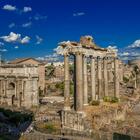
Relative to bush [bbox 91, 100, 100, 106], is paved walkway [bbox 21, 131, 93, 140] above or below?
below

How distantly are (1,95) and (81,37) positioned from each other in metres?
28.2

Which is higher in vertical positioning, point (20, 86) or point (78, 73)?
point (78, 73)

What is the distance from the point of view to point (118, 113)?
1414 inches

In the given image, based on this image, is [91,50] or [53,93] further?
[53,93]

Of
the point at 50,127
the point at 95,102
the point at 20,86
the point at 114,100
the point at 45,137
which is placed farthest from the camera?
the point at 20,86

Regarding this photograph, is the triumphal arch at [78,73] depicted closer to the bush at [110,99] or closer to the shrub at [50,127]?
the bush at [110,99]

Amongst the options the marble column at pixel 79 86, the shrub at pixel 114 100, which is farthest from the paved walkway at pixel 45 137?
the shrub at pixel 114 100

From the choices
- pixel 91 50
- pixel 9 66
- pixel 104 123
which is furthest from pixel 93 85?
pixel 9 66

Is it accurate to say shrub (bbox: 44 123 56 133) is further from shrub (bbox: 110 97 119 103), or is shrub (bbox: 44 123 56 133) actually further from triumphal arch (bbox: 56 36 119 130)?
shrub (bbox: 110 97 119 103)

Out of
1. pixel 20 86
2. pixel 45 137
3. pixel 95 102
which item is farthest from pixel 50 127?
pixel 20 86

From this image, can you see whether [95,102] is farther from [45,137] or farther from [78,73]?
[45,137]

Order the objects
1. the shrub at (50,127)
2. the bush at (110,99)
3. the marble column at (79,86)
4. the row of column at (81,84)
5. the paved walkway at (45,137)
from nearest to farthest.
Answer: the paved walkway at (45,137) → the shrub at (50,127) → the marble column at (79,86) → the row of column at (81,84) → the bush at (110,99)

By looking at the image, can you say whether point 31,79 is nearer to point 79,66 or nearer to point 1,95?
point 1,95

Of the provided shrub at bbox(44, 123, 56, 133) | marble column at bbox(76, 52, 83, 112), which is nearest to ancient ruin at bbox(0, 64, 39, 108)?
shrub at bbox(44, 123, 56, 133)
